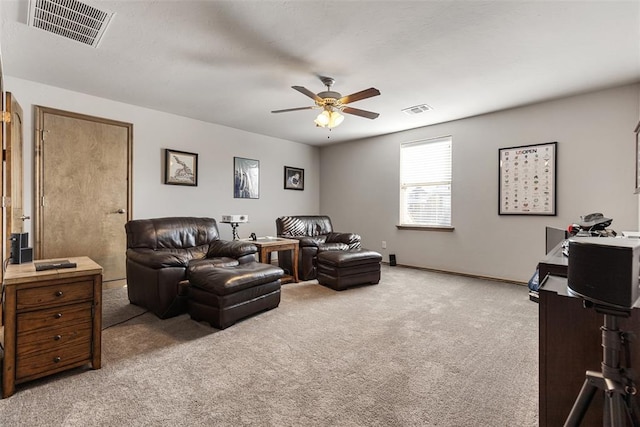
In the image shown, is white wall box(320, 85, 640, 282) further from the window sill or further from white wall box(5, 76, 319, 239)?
white wall box(5, 76, 319, 239)

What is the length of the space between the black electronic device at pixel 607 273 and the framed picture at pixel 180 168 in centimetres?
487

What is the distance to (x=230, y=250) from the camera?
3568 mm

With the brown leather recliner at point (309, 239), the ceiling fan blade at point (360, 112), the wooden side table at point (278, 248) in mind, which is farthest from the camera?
the brown leather recliner at point (309, 239)

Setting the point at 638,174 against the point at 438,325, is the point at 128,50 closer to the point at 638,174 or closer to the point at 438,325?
the point at 438,325

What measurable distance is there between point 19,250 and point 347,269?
3129 mm

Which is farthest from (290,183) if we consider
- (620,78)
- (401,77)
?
(620,78)

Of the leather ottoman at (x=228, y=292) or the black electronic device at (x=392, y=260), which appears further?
the black electronic device at (x=392, y=260)

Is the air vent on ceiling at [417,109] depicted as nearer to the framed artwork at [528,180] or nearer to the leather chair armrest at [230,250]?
the framed artwork at [528,180]

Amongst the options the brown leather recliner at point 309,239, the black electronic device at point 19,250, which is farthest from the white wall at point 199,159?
the black electronic device at point 19,250

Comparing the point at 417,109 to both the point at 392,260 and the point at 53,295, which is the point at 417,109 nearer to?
the point at 392,260

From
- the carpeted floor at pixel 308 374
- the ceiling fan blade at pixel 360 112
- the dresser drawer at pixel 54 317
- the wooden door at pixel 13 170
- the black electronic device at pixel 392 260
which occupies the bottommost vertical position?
the carpeted floor at pixel 308 374

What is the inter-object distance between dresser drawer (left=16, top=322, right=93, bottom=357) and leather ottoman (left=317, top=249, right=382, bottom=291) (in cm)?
264

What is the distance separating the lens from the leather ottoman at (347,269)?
3.95 metres

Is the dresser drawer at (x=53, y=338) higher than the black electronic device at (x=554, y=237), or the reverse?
the black electronic device at (x=554, y=237)
